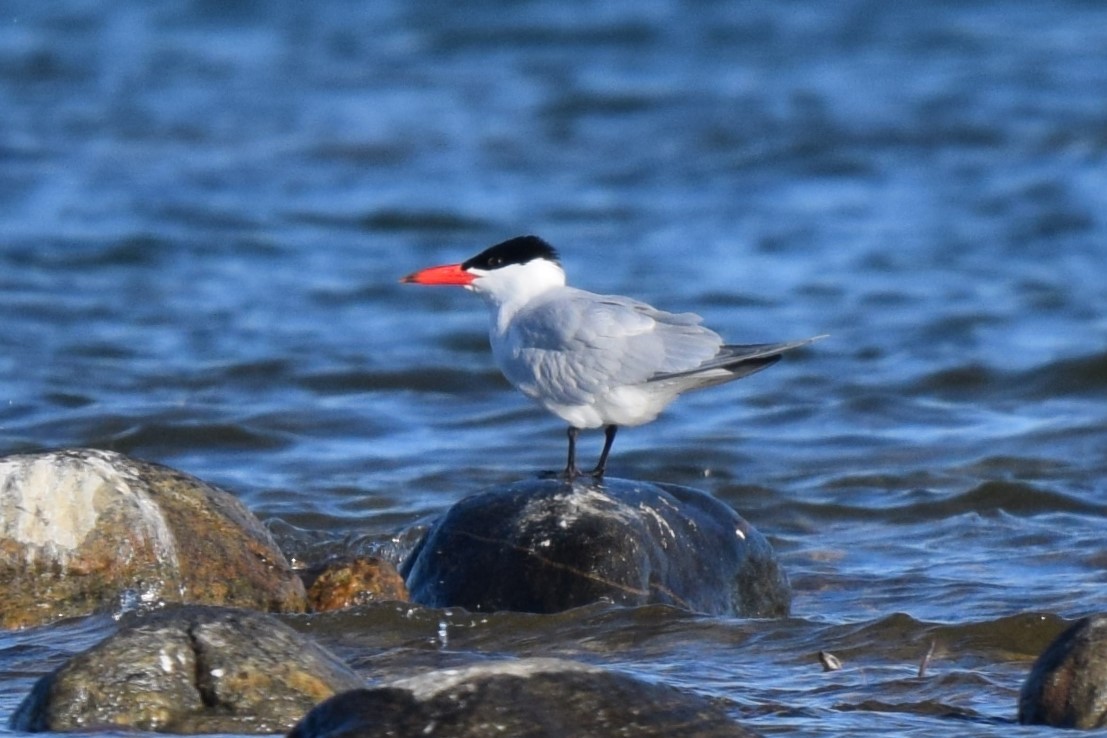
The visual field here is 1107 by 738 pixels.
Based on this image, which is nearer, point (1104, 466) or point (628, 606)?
point (628, 606)

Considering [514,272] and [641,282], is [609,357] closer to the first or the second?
[514,272]

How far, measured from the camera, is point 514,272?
21.6 ft

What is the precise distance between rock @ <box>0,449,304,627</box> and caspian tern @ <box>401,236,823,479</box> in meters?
1.13

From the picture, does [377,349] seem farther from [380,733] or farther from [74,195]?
[380,733]

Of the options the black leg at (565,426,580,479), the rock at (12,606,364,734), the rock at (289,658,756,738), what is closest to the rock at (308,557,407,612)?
the black leg at (565,426,580,479)

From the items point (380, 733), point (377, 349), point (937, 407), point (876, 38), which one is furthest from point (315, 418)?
point (876, 38)

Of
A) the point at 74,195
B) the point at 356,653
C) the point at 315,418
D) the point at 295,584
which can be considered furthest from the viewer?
the point at 74,195

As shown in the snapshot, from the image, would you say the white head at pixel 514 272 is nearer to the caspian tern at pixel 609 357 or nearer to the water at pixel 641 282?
the caspian tern at pixel 609 357

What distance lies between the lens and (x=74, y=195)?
1547cm

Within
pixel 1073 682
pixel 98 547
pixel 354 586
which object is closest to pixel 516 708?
pixel 1073 682

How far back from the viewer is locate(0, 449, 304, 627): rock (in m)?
5.83

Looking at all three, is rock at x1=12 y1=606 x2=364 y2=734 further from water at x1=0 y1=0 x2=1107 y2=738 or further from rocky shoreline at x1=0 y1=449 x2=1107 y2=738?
water at x1=0 y1=0 x2=1107 y2=738

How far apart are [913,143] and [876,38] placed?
5.40m

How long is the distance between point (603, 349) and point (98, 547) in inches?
68.5
